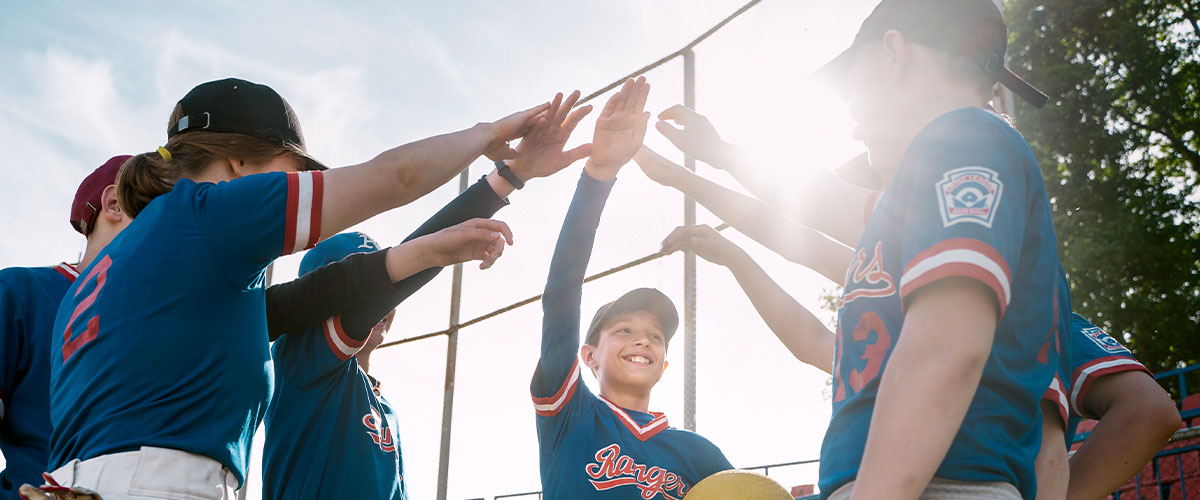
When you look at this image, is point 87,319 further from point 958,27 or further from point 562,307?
point 958,27

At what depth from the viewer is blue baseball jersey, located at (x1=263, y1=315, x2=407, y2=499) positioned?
2531 mm

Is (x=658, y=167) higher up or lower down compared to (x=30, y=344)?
higher up

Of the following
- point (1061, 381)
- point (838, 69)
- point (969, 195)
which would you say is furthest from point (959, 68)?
point (1061, 381)

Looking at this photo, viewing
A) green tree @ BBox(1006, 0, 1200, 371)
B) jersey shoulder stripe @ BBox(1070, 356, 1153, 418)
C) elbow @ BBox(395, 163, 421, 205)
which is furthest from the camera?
green tree @ BBox(1006, 0, 1200, 371)

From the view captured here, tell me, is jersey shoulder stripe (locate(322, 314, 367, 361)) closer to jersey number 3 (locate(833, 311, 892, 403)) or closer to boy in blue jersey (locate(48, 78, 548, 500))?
boy in blue jersey (locate(48, 78, 548, 500))

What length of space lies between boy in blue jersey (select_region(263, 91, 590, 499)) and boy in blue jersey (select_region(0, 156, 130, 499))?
56 cm

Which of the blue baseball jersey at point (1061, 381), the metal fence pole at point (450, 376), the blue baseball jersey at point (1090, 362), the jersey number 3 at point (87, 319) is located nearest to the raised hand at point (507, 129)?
the jersey number 3 at point (87, 319)

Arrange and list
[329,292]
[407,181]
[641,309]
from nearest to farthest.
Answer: [407,181]
[329,292]
[641,309]

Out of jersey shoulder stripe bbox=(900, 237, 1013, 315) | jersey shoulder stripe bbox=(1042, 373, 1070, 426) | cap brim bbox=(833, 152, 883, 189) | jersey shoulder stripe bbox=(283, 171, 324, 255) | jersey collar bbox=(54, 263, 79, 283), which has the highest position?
cap brim bbox=(833, 152, 883, 189)

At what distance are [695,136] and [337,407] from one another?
132 centimetres

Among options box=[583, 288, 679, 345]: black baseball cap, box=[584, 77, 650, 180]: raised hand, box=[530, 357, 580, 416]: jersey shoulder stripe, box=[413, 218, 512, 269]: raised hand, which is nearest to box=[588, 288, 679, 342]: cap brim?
box=[583, 288, 679, 345]: black baseball cap

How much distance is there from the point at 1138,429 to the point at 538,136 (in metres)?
1.72

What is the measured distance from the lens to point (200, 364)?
1697 mm

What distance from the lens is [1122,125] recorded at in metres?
18.8
